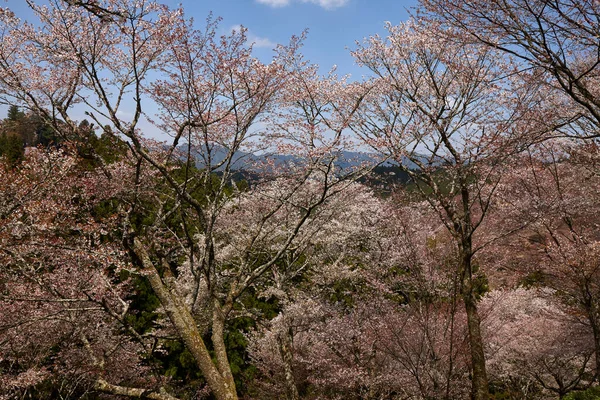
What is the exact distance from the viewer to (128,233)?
14.6 ft

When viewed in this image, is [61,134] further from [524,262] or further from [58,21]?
[524,262]

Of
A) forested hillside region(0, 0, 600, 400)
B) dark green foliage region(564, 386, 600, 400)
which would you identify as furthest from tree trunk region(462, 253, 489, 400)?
dark green foliage region(564, 386, 600, 400)

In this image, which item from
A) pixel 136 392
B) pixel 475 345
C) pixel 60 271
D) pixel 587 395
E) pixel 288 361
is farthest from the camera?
pixel 288 361

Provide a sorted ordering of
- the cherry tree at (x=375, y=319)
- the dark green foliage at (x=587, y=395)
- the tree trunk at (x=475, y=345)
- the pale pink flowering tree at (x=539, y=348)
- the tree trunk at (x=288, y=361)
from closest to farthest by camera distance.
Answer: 1. the tree trunk at (x=475, y=345)
2. the cherry tree at (x=375, y=319)
3. the dark green foliage at (x=587, y=395)
4. the tree trunk at (x=288, y=361)
5. the pale pink flowering tree at (x=539, y=348)

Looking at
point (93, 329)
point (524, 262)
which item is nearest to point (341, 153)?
point (524, 262)

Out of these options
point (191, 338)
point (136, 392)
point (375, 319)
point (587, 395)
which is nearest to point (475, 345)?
point (375, 319)

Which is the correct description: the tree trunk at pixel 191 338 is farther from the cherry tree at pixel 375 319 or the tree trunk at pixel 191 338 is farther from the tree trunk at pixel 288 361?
the tree trunk at pixel 288 361

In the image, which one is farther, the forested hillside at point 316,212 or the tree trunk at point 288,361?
the tree trunk at point 288,361

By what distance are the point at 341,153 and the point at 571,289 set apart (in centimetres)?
771

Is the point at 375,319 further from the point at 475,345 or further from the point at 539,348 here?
the point at 539,348

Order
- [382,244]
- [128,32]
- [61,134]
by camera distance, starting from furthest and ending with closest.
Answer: [382,244], [61,134], [128,32]

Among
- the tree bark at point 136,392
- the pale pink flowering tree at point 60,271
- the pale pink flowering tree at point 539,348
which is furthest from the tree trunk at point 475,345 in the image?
the pale pink flowering tree at point 539,348

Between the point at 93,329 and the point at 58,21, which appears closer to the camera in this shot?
the point at 58,21

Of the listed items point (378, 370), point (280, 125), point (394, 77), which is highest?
point (394, 77)
